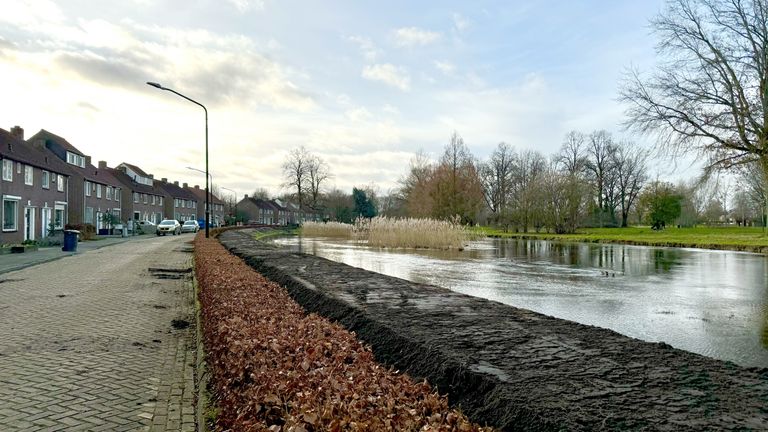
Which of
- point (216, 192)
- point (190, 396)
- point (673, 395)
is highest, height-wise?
point (216, 192)

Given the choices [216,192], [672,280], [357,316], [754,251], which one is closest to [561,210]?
[754,251]

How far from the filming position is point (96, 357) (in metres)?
6.14

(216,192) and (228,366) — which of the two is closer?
(228,366)

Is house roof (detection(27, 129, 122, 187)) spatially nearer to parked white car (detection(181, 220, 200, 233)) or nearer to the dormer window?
the dormer window

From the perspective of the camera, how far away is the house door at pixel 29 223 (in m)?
31.4

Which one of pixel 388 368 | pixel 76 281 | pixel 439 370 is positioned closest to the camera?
pixel 439 370

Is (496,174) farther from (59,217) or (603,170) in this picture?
(59,217)

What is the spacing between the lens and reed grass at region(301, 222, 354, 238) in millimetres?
42438

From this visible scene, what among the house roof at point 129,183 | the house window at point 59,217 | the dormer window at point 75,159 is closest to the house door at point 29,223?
the house window at point 59,217

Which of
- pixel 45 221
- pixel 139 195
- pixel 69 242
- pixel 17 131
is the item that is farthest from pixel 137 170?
pixel 69 242

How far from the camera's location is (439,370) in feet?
12.6

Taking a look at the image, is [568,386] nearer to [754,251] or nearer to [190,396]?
[190,396]

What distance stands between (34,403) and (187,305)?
5722 millimetres

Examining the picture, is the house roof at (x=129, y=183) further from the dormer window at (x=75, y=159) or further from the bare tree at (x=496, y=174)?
the bare tree at (x=496, y=174)
